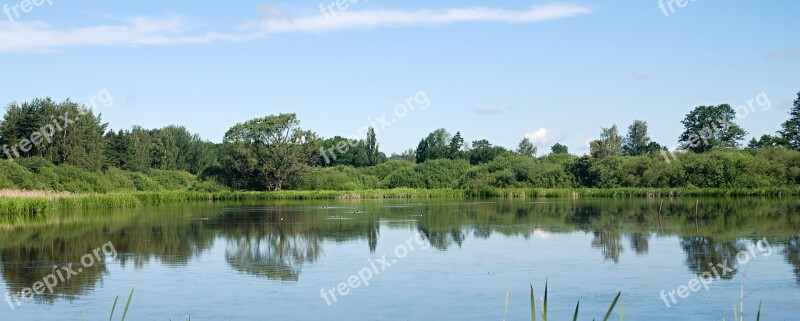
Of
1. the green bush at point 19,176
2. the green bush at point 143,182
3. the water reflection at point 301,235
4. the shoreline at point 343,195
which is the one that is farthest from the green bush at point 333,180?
the water reflection at point 301,235

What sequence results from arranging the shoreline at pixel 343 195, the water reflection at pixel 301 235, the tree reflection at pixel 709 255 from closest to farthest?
the tree reflection at pixel 709 255, the water reflection at pixel 301 235, the shoreline at pixel 343 195

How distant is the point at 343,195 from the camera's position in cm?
5444

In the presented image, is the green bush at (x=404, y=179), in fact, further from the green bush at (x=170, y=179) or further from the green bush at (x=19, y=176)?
the green bush at (x=19, y=176)

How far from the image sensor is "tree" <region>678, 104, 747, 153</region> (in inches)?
2682

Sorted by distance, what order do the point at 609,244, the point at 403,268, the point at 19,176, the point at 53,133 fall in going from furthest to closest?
the point at 53,133, the point at 19,176, the point at 609,244, the point at 403,268

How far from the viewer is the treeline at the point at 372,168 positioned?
51.2 metres

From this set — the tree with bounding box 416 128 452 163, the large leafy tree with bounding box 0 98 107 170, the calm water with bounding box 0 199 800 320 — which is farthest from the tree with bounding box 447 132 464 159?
the calm water with bounding box 0 199 800 320

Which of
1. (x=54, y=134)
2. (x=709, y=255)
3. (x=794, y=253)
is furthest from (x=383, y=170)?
(x=794, y=253)

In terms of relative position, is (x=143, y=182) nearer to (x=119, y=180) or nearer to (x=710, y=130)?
(x=119, y=180)

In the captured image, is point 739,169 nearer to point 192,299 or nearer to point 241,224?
point 241,224

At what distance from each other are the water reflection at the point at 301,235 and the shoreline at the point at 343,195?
26.2ft

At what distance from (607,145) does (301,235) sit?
57869 millimetres

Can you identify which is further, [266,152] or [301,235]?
[266,152]

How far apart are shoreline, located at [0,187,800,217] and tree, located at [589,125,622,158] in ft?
44.1
